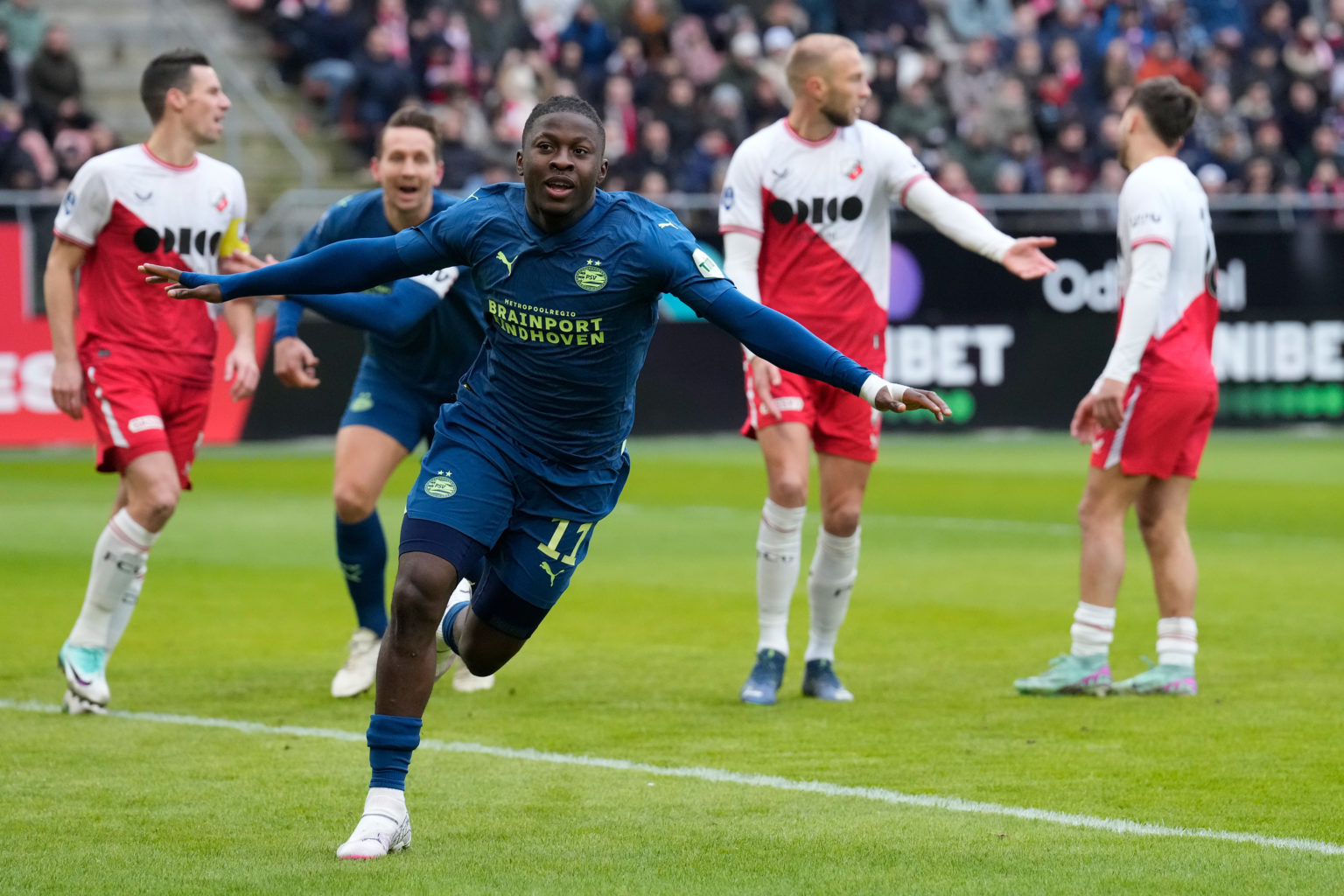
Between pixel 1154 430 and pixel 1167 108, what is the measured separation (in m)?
1.25

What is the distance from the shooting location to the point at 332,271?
510 cm

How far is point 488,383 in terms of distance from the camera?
5316 mm

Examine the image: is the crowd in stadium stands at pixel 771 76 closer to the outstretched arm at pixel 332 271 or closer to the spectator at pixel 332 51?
the spectator at pixel 332 51

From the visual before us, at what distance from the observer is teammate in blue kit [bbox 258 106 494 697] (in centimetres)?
747


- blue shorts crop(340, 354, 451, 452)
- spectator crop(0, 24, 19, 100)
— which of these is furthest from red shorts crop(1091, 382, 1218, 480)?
spectator crop(0, 24, 19, 100)

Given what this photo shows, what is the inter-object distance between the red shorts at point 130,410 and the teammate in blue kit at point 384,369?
448 millimetres

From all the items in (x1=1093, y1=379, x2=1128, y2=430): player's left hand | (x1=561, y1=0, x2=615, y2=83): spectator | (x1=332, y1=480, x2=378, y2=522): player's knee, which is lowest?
(x1=332, y1=480, x2=378, y2=522): player's knee

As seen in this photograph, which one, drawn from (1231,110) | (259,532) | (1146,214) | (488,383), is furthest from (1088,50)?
(488,383)

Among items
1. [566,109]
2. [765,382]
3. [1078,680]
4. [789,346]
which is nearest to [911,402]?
[789,346]

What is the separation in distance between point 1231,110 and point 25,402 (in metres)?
15.8

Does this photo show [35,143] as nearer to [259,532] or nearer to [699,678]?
[259,532]

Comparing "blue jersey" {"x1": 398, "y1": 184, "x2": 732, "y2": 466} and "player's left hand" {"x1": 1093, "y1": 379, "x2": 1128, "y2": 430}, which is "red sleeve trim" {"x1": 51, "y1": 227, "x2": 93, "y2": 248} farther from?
"player's left hand" {"x1": 1093, "y1": 379, "x2": 1128, "y2": 430}

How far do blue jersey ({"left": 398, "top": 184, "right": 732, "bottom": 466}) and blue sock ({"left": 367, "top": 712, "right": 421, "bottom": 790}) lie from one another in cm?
86

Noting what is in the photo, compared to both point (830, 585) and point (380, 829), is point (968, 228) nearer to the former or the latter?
point (830, 585)
